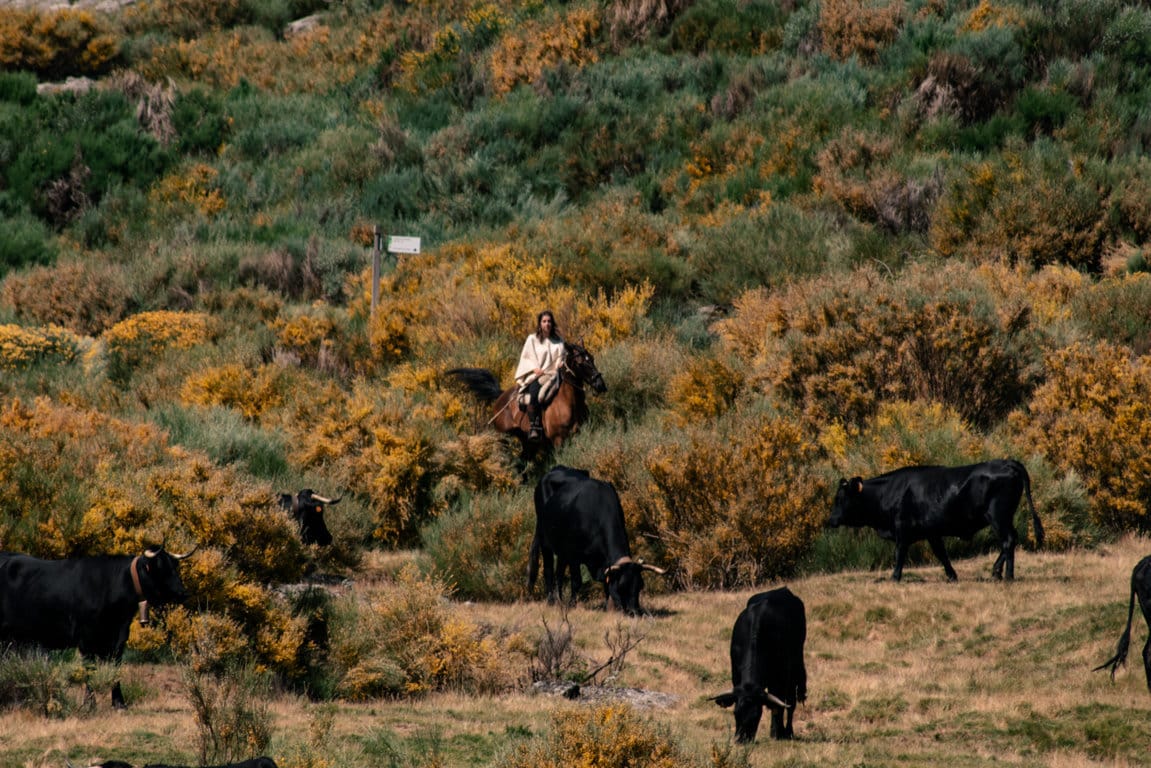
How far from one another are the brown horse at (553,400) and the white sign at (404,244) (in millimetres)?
2414

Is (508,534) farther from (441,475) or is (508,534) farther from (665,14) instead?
(665,14)

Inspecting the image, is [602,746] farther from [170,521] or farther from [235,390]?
[235,390]

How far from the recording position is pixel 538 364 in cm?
2059

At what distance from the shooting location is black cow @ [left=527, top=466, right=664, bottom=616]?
15.5 metres

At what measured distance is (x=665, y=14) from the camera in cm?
4088

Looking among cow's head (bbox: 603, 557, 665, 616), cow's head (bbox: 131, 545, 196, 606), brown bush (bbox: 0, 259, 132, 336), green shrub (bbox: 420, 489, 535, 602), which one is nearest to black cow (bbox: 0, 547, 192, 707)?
cow's head (bbox: 131, 545, 196, 606)

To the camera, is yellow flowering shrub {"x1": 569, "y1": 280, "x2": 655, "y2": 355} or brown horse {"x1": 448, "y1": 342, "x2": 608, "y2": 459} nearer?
brown horse {"x1": 448, "y1": 342, "x2": 608, "y2": 459}

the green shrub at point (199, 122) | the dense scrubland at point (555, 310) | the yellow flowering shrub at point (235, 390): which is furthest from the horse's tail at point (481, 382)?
the green shrub at point (199, 122)

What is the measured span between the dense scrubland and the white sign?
198 cm

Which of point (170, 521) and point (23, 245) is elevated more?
point (170, 521)

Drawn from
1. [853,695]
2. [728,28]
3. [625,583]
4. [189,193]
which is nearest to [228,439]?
[625,583]

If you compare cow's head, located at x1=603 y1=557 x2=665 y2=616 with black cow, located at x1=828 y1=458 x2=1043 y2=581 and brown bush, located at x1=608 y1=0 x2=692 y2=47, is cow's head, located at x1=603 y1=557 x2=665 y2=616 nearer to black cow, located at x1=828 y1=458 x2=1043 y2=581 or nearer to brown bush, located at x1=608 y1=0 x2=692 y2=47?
black cow, located at x1=828 y1=458 x2=1043 y2=581

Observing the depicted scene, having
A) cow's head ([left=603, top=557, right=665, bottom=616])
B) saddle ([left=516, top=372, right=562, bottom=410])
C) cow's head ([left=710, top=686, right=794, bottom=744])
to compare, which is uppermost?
cow's head ([left=710, top=686, right=794, bottom=744])

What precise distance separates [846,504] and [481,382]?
680cm
